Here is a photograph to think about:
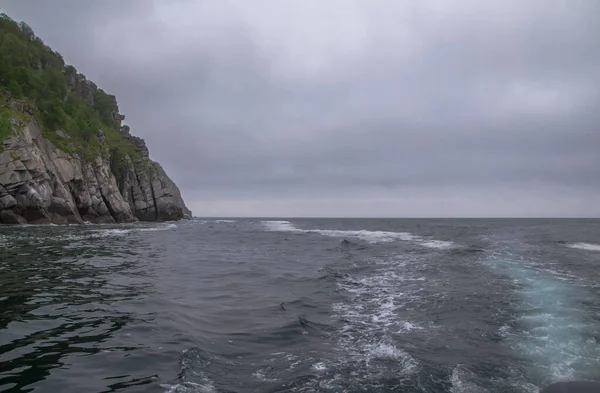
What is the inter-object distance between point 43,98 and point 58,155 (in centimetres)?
1783

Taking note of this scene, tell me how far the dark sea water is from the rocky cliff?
112 feet

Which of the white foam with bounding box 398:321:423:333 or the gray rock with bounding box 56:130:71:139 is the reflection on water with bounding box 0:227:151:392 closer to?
the white foam with bounding box 398:321:423:333

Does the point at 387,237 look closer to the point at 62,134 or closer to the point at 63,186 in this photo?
the point at 63,186

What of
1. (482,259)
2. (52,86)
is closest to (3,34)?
(52,86)

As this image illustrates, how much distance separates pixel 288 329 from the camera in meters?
10.5

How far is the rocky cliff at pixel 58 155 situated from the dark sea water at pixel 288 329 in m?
34.0

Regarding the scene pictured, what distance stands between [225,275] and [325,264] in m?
7.15

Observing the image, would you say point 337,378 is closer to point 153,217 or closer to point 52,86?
point 153,217

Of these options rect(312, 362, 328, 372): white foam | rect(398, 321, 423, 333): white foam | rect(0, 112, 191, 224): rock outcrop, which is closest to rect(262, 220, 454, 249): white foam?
rect(398, 321, 423, 333): white foam

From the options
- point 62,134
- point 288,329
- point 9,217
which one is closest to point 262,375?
point 288,329

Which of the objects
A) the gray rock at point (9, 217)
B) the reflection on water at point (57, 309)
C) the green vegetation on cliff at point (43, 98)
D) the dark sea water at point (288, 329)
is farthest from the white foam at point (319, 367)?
the green vegetation on cliff at point (43, 98)

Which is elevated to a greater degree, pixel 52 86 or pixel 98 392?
pixel 52 86

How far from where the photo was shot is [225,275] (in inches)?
768

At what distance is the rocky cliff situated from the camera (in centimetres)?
4803
